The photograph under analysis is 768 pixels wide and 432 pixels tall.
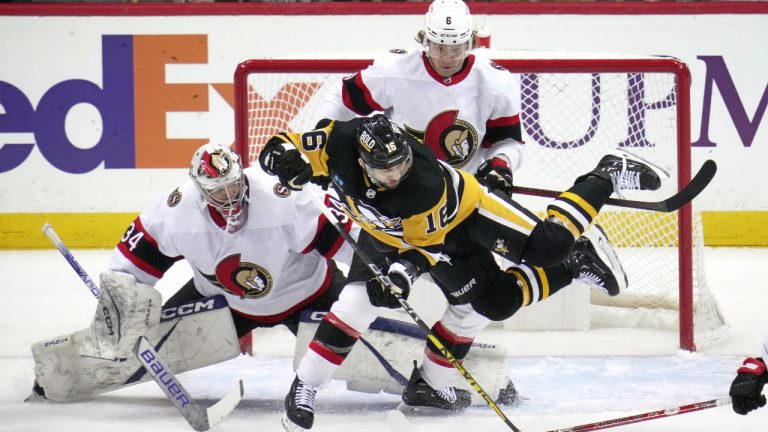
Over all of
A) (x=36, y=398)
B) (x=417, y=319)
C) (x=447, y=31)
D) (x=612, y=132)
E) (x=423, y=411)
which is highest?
(x=447, y=31)

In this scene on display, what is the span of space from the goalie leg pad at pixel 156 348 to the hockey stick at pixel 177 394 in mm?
144

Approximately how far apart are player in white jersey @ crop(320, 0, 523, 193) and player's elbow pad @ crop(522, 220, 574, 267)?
43 centimetres

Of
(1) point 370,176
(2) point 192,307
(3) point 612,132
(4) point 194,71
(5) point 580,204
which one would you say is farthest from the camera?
(4) point 194,71

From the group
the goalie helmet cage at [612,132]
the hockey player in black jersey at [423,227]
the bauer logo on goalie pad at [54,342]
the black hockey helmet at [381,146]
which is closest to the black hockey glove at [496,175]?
the hockey player in black jersey at [423,227]

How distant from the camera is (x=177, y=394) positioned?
11.3 feet

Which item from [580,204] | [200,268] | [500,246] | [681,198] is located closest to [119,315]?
[200,268]

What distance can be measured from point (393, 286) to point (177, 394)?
0.76 meters

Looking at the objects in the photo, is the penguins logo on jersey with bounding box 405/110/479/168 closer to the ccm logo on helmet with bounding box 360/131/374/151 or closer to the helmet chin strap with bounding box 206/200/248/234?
the helmet chin strap with bounding box 206/200/248/234

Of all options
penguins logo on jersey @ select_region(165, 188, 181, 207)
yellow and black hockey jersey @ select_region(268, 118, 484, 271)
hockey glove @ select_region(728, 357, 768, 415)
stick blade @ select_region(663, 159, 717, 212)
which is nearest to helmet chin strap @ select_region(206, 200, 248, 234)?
penguins logo on jersey @ select_region(165, 188, 181, 207)

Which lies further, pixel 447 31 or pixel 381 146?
pixel 447 31

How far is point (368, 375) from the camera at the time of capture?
3.65 metres

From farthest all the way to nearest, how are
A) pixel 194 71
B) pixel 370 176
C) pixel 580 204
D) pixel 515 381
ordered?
pixel 194 71, pixel 515 381, pixel 580 204, pixel 370 176

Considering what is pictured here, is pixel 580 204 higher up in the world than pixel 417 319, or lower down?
higher up

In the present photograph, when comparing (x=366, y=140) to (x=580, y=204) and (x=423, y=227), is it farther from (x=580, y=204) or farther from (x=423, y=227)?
(x=580, y=204)
